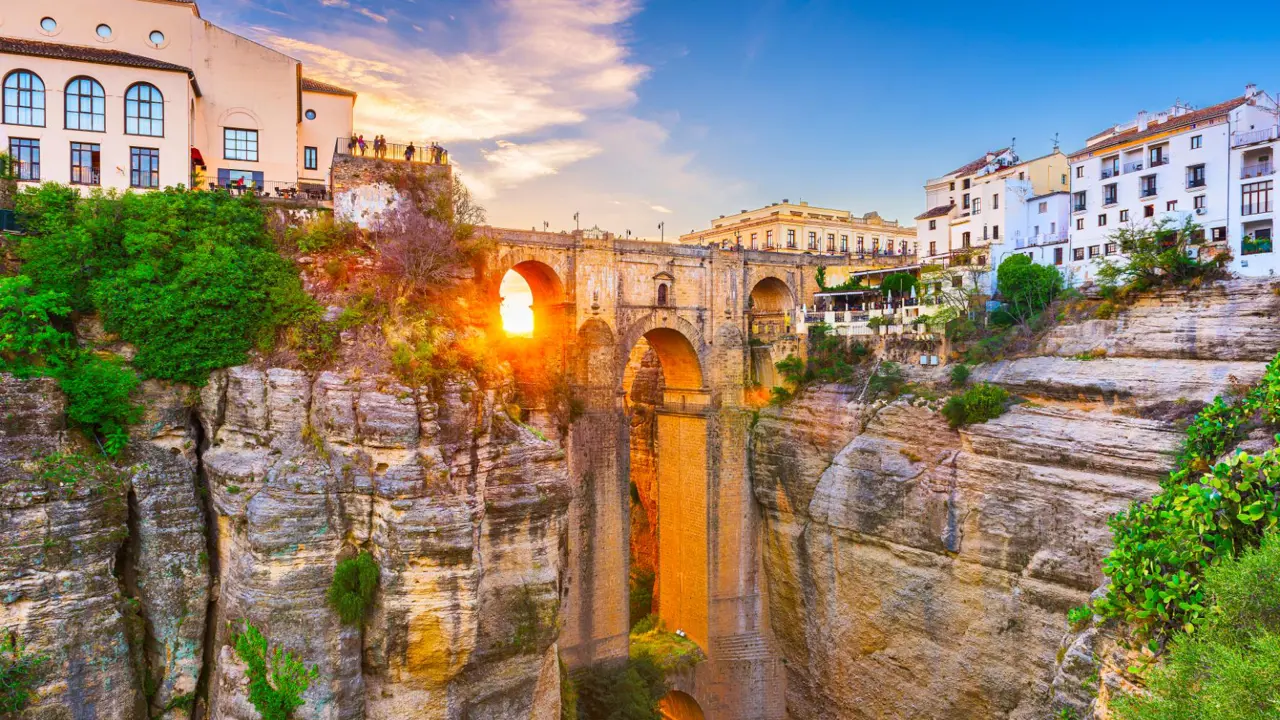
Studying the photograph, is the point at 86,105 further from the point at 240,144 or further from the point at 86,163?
the point at 240,144

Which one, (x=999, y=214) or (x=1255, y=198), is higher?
(x=999, y=214)

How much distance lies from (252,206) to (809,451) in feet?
64.2

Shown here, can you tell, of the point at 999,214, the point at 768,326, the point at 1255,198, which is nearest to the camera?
the point at 1255,198

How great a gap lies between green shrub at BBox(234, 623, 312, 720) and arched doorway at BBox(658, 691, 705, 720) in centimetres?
1722

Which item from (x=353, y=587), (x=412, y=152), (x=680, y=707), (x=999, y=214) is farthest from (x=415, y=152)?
(x=999, y=214)

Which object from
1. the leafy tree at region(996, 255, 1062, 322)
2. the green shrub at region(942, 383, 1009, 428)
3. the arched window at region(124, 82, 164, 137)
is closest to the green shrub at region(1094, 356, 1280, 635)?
the green shrub at region(942, 383, 1009, 428)

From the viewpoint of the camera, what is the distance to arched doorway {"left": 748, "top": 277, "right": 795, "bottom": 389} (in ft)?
99.5

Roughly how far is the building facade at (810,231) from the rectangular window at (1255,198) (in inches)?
627

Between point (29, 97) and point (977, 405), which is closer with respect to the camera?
point (29, 97)

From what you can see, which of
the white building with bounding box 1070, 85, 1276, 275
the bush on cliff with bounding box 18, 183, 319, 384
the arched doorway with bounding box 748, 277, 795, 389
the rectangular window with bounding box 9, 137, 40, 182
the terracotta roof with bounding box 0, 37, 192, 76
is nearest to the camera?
the bush on cliff with bounding box 18, 183, 319, 384

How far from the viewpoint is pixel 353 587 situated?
14.2 metres

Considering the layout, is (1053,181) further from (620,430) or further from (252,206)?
(252,206)

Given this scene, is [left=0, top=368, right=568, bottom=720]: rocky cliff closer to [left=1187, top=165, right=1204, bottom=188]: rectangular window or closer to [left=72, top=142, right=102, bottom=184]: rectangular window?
[left=72, top=142, right=102, bottom=184]: rectangular window

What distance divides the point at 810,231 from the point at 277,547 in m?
34.6
